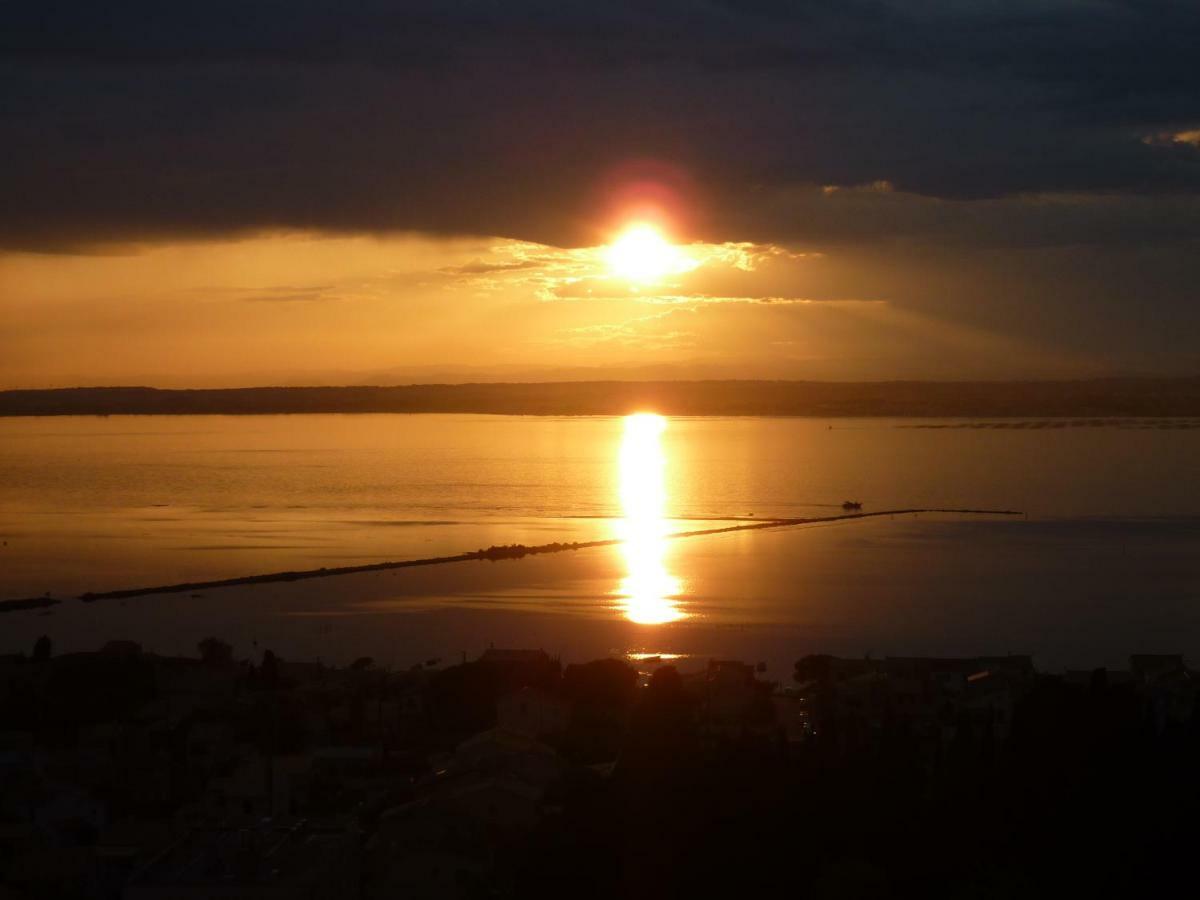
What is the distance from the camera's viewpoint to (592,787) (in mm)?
7961

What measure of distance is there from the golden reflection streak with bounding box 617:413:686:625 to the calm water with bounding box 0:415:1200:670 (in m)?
0.11

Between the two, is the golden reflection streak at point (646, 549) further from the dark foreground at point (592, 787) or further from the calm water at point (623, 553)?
the dark foreground at point (592, 787)

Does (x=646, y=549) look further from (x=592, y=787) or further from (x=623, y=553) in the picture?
(x=592, y=787)

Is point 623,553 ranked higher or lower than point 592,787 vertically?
higher

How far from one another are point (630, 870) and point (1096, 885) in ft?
7.05

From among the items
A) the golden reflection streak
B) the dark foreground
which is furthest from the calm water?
the dark foreground

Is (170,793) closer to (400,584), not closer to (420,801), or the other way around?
(420,801)

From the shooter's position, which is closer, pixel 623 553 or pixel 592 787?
pixel 592 787

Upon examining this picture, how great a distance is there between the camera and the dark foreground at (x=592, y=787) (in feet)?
23.4

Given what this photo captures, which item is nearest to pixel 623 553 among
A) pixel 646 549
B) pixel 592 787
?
pixel 646 549

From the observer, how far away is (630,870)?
23.2ft

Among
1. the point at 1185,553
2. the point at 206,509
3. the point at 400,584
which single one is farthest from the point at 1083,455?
the point at 400,584

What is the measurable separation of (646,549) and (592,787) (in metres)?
23.6

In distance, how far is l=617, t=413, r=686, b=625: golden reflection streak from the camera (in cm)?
2306
